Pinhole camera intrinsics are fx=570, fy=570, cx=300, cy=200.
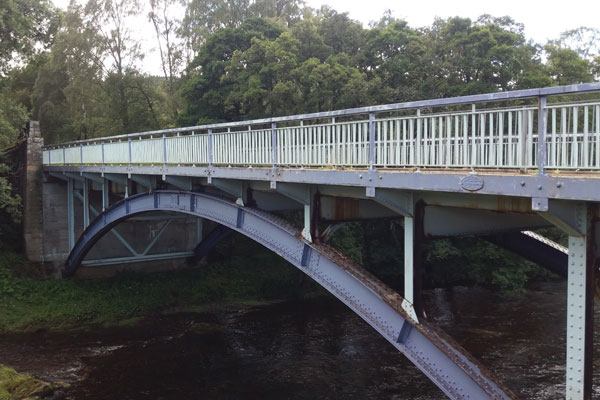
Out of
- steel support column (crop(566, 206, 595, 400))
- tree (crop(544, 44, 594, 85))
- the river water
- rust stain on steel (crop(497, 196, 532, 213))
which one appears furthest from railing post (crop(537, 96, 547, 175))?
tree (crop(544, 44, 594, 85))

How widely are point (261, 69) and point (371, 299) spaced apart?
54.5 feet

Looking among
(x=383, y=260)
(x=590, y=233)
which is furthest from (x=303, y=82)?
(x=590, y=233)

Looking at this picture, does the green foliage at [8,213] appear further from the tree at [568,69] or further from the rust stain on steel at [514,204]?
the tree at [568,69]

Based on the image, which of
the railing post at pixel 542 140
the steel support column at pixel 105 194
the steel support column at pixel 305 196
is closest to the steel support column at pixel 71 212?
the steel support column at pixel 105 194

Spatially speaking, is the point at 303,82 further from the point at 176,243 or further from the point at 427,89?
the point at 176,243

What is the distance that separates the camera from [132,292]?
20641 millimetres

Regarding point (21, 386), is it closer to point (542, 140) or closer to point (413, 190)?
point (413, 190)

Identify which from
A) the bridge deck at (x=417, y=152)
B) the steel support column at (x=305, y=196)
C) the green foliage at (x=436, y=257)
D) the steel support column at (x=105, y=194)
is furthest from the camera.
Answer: the green foliage at (x=436, y=257)

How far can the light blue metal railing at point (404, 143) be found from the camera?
5084 millimetres

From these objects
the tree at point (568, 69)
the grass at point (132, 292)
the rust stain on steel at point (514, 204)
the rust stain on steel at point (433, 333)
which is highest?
the tree at point (568, 69)

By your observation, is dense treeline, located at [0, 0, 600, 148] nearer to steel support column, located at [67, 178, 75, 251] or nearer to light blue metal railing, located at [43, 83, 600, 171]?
steel support column, located at [67, 178, 75, 251]

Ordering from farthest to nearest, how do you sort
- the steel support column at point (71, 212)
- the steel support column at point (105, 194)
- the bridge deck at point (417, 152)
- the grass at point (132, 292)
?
1. the steel support column at point (71, 212)
2. the grass at point (132, 292)
3. the steel support column at point (105, 194)
4. the bridge deck at point (417, 152)

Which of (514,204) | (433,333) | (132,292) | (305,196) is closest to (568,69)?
(305,196)

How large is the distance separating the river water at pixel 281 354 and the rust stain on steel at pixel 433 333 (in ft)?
18.5
